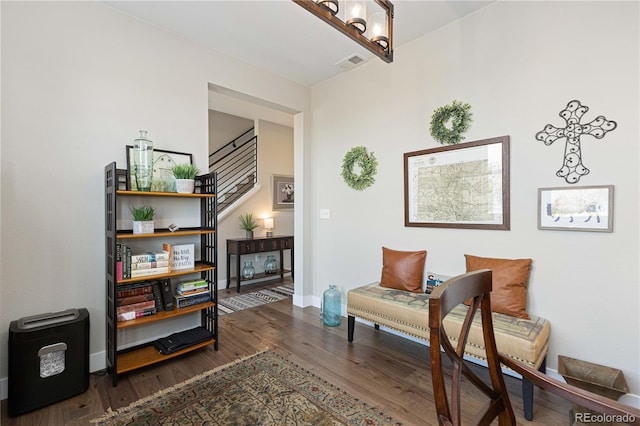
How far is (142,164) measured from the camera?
237 cm

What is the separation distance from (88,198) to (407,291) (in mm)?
2872

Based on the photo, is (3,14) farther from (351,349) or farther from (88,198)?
(351,349)

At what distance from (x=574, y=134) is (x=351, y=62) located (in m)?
2.27

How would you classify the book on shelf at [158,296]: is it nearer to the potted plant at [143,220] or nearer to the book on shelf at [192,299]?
the book on shelf at [192,299]

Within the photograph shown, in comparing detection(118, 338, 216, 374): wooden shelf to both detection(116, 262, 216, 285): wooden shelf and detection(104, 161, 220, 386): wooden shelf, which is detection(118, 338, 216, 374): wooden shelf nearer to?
detection(104, 161, 220, 386): wooden shelf

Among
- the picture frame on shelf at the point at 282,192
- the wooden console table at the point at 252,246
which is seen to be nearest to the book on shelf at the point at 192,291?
the wooden console table at the point at 252,246

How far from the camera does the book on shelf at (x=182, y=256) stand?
258 centimetres

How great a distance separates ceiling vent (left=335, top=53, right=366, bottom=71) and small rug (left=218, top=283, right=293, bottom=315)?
3.24m

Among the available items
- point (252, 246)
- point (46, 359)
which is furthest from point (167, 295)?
point (252, 246)

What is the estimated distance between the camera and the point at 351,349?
2.75 m

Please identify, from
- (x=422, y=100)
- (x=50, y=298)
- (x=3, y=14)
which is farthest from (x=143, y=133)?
(x=422, y=100)

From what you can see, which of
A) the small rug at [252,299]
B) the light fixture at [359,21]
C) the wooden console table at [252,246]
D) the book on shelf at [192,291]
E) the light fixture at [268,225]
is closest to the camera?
the light fixture at [359,21]

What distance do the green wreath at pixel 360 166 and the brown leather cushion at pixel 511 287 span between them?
1.58 m

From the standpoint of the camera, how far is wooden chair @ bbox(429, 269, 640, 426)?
854mm
